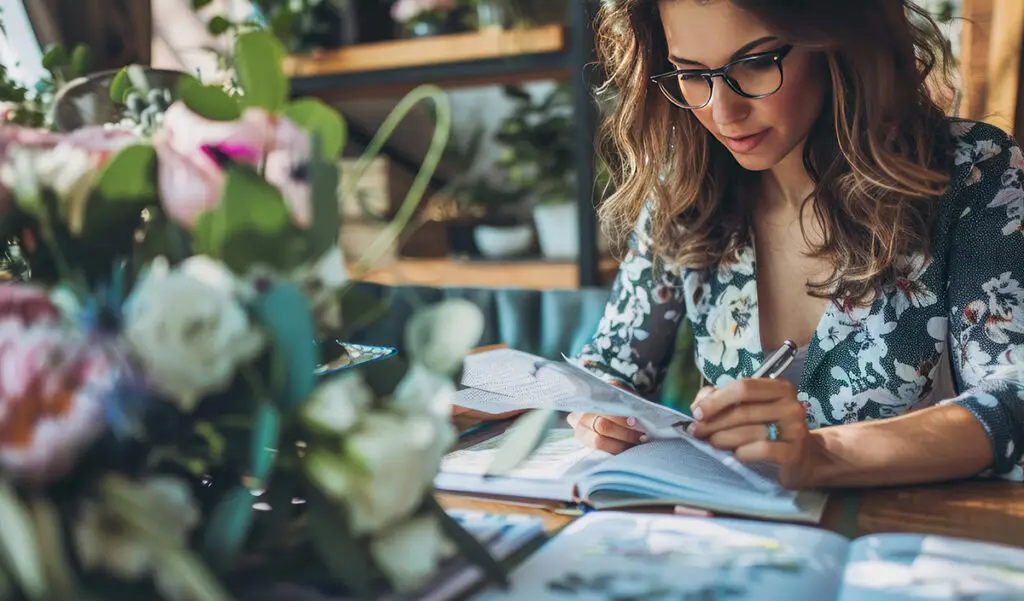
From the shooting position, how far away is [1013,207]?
102 cm

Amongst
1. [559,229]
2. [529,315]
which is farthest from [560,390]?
[559,229]

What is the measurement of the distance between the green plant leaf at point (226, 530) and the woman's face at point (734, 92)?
76cm

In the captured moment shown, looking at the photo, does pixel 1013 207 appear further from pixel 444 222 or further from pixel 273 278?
pixel 444 222

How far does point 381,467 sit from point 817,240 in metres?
0.94

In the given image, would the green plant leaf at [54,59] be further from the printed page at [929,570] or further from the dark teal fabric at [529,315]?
the printed page at [929,570]

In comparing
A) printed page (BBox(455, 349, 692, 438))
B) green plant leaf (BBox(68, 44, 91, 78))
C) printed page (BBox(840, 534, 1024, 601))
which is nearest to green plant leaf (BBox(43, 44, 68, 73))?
green plant leaf (BBox(68, 44, 91, 78))

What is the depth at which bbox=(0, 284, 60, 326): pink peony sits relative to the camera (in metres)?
0.39

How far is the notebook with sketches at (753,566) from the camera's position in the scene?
497 millimetres

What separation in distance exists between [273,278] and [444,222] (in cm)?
207

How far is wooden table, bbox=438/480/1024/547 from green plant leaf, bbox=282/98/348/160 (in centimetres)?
32

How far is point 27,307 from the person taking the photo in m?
0.40

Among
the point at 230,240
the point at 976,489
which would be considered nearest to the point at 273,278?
the point at 230,240

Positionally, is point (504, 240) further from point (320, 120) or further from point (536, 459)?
point (320, 120)

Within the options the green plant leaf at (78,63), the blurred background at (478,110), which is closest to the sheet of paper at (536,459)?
the green plant leaf at (78,63)
